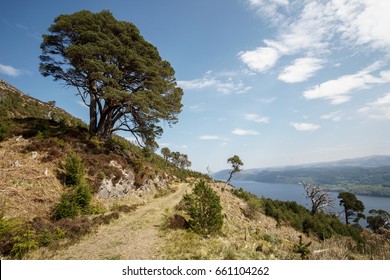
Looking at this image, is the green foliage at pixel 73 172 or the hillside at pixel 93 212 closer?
the hillside at pixel 93 212

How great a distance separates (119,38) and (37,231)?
1708 cm

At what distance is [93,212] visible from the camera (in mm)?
13039

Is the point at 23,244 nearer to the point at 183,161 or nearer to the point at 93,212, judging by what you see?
the point at 93,212

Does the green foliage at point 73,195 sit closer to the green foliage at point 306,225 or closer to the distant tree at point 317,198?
the green foliage at point 306,225

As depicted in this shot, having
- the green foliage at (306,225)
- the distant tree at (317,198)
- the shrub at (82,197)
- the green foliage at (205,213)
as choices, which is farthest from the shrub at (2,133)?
the distant tree at (317,198)

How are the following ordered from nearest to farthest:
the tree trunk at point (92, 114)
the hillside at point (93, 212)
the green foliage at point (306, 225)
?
the hillside at point (93, 212)
the tree trunk at point (92, 114)
the green foliage at point (306, 225)

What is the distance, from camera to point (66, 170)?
14.8 metres

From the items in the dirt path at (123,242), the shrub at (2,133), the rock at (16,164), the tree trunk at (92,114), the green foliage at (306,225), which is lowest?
the green foliage at (306,225)

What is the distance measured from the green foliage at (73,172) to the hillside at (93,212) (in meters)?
0.06

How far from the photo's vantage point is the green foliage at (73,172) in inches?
560

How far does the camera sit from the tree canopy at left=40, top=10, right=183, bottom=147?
17516mm

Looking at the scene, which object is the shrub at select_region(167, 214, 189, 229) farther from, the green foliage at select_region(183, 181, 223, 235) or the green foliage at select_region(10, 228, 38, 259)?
the green foliage at select_region(10, 228, 38, 259)

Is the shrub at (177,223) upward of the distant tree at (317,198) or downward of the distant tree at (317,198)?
upward
